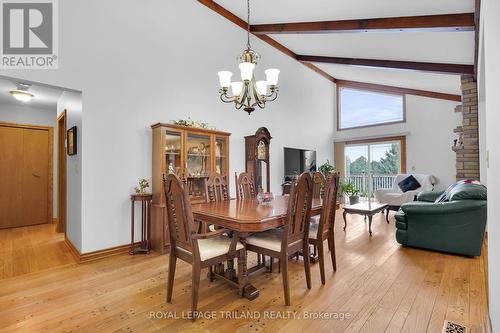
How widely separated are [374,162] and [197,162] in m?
5.72

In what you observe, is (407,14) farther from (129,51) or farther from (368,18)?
(129,51)

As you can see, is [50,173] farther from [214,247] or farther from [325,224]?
[325,224]

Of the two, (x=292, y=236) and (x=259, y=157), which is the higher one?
(x=259, y=157)

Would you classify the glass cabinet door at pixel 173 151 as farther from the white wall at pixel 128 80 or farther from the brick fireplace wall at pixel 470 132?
the brick fireplace wall at pixel 470 132

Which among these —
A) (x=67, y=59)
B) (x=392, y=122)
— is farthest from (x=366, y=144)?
(x=67, y=59)

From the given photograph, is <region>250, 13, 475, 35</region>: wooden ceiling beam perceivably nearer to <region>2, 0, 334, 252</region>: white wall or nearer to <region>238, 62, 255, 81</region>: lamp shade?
<region>2, 0, 334, 252</region>: white wall

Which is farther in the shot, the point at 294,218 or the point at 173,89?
the point at 173,89

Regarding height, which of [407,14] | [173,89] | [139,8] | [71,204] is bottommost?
[71,204]

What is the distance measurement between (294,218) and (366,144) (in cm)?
634

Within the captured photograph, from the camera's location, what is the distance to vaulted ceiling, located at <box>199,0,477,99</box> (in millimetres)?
3113

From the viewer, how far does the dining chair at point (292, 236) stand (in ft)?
6.62

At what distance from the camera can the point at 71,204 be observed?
3490mm

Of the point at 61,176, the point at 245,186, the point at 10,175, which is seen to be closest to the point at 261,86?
the point at 245,186

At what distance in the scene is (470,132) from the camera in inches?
170
